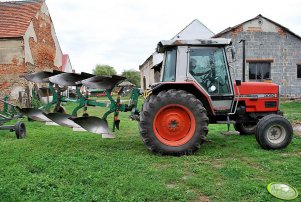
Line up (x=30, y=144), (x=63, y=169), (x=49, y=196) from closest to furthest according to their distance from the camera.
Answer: (x=49, y=196)
(x=63, y=169)
(x=30, y=144)

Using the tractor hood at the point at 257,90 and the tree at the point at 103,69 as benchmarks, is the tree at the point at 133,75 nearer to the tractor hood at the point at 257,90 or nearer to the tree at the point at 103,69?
the tree at the point at 103,69

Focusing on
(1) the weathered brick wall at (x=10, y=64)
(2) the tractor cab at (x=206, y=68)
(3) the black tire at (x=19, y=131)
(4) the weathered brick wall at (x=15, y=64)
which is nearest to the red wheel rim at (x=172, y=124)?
(2) the tractor cab at (x=206, y=68)

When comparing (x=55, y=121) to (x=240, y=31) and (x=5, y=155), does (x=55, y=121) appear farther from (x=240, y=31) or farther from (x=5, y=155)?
(x=240, y=31)

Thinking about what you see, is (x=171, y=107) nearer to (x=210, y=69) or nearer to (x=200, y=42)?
(x=210, y=69)

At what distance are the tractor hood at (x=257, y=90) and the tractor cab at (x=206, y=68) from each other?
42cm

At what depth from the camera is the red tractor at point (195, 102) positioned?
6.56 metres

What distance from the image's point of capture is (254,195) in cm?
445

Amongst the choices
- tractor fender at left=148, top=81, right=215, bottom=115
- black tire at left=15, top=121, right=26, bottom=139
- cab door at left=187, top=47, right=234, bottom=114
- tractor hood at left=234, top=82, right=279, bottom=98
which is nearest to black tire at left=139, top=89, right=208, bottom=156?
tractor fender at left=148, top=81, right=215, bottom=115

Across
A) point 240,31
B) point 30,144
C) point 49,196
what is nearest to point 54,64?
point 240,31

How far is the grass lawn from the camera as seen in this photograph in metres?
4.46

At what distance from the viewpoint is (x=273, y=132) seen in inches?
272

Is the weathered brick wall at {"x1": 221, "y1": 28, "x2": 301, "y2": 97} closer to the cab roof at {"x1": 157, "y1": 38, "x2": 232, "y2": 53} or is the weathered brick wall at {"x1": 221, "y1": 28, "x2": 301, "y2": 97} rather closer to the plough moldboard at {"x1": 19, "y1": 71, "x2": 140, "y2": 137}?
the cab roof at {"x1": 157, "y1": 38, "x2": 232, "y2": 53}

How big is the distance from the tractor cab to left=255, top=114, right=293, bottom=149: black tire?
0.78m

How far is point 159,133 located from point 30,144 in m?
2.89
